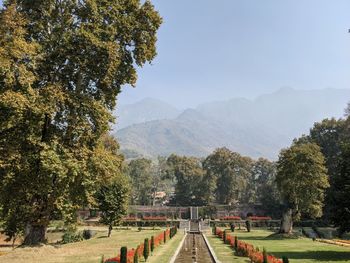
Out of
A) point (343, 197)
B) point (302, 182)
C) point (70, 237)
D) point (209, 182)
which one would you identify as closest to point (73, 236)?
point (70, 237)

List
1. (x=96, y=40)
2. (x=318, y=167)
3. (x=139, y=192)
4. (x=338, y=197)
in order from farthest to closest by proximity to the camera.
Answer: (x=139, y=192)
(x=318, y=167)
(x=338, y=197)
(x=96, y=40)

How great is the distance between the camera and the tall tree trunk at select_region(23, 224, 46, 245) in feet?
89.2

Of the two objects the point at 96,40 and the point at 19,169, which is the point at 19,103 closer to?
the point at 19,169

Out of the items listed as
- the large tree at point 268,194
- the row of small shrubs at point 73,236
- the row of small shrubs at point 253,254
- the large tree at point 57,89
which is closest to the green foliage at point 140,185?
the large tree at point 268,194

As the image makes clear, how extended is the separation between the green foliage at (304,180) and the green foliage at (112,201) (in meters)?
21.5

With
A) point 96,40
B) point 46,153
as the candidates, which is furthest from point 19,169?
point 96,40

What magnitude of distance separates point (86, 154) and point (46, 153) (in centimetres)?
336

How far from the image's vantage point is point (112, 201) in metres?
50.2

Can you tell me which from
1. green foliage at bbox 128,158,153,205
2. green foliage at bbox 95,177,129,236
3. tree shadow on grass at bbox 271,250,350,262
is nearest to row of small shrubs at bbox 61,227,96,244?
green foliage at bbox 95,177,129,236

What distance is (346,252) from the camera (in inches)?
1172

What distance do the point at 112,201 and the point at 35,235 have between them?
75.2ft

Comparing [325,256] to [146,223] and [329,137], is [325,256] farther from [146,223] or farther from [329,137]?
[329,137]

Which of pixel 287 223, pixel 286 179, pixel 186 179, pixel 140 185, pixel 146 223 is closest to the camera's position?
pixel 287 223

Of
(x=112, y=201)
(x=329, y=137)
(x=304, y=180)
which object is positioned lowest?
(x=112, y=201)
